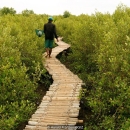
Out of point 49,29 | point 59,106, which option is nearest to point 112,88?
point 59,106

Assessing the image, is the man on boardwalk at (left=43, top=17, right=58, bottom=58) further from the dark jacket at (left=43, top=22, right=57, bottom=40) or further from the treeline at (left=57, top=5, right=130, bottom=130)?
the treeline at (left=57, top=5, right=130, bottom=130)

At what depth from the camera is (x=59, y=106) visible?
8.52 metres

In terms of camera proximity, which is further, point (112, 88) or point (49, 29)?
point (49, 29)

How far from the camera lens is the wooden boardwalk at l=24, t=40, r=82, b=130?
297 inches

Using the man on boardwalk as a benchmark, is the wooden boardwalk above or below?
below

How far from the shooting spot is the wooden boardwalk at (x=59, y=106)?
7547 mm

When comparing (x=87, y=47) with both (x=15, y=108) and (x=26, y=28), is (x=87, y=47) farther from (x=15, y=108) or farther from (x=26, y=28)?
(x=15, y=108)

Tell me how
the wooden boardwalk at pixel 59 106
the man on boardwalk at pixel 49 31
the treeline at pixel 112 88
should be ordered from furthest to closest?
the man on boardwalk at pixel 49 31
the wooden boardwalk at pixel 59 106
the treeline at pixel 112 88

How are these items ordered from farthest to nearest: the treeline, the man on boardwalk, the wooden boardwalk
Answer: the man on boardwalk
the wooden boardwalk
the treeline

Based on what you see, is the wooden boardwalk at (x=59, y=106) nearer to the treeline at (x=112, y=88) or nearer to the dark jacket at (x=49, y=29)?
the treeline at (x=112, y=88)

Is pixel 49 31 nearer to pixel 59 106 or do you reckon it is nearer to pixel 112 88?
pixel 59 106

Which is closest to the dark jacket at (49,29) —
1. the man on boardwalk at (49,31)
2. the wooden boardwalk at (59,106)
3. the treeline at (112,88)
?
the man on boardwalk at (49,31)

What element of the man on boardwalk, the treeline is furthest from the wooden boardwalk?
the man on boardwalk

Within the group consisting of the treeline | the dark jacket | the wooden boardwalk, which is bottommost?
the wooden boardwalk
